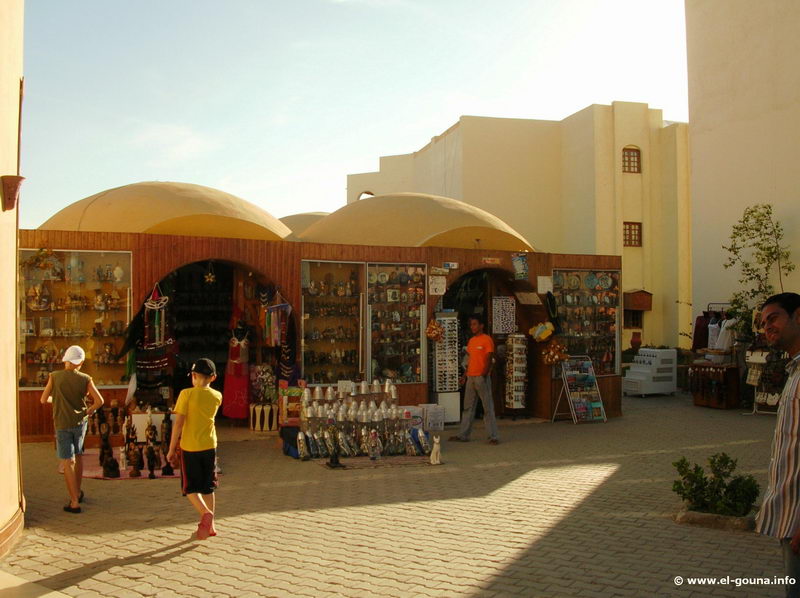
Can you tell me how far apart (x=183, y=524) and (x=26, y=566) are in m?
1.55

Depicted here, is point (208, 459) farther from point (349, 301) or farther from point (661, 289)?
point (661, 289)

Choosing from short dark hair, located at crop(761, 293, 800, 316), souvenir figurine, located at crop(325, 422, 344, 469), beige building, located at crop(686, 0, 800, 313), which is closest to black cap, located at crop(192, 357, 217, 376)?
souvenir figurine, located at crop(325, 422, 344, 469)

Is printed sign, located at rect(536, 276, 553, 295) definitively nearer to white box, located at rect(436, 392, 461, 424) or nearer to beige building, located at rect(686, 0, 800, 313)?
white box, located at rect(436, 392, 461, 424)

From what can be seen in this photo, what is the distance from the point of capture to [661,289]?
95.8ft

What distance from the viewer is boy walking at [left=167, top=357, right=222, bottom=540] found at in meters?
6.64

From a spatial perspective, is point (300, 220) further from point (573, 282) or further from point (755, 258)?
point (755, 258)

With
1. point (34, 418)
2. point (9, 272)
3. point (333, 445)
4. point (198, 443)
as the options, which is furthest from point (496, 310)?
point (9, 272)

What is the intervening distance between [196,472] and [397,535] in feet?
6.25

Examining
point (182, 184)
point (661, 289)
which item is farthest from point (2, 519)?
point (661, 289)

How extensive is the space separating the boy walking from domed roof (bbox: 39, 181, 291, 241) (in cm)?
847

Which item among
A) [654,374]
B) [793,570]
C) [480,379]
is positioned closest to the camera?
[793,570]

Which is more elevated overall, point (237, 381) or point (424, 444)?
point (237, 381)

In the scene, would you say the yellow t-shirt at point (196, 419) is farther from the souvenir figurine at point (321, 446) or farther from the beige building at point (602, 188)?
the beige building at point (602, 188)

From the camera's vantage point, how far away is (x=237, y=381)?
13.6 metres
